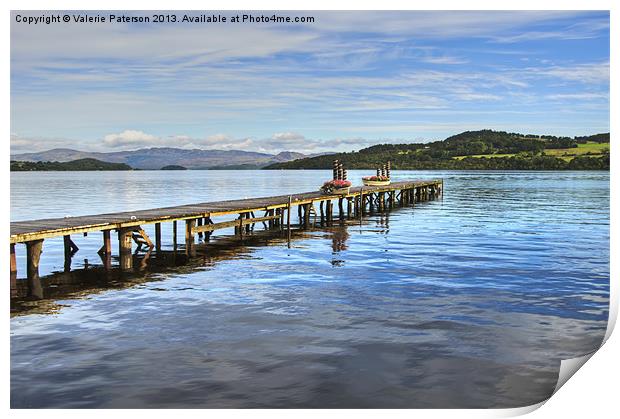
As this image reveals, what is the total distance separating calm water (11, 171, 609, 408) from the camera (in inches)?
482

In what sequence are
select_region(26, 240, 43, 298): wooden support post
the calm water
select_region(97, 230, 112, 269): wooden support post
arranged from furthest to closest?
select_region(97, 230, 112, 269): wooden support post
select_region(26, 240, 43, 298): wooden support post
the calm water

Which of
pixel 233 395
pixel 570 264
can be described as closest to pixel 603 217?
pixel 570 264

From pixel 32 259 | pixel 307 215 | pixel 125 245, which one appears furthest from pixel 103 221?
pixel 307 215

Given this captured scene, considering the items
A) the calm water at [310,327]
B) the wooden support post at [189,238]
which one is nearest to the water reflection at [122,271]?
the calm water at [310,327]

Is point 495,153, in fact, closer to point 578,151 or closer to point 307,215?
point 578,151

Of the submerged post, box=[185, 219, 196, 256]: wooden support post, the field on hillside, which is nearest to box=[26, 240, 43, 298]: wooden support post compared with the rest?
the submerged post

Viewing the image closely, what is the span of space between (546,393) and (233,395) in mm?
5699

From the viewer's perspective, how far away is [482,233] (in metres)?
37.5

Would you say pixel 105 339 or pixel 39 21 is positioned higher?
pixel 39 21

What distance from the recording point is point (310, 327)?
16344mm

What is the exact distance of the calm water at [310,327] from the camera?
40.2ft

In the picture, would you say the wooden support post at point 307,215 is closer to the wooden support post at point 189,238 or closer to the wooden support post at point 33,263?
the wooden support post at point 189,238

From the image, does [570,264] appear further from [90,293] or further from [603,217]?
[603,217]

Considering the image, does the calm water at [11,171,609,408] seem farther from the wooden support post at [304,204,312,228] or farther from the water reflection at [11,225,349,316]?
the wooden support post at [304,204,312,228]
